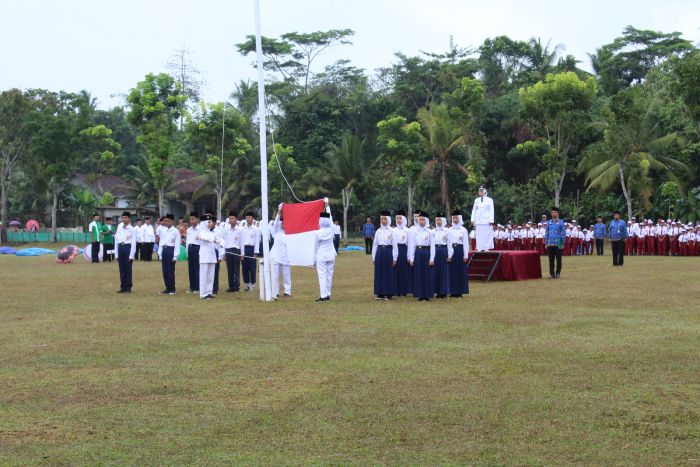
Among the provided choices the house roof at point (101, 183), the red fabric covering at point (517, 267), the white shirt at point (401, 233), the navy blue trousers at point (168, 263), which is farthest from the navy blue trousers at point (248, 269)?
the house roof at point (101, 183)

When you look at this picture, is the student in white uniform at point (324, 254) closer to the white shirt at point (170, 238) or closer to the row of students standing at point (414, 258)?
the row of students standing at point (414, 258)

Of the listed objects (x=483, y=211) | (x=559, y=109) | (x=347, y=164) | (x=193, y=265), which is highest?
(x=559, y=109)

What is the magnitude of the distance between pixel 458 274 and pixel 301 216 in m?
3.49

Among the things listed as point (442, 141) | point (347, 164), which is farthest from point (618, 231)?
point (347, 164)

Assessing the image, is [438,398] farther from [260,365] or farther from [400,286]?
[400,286]

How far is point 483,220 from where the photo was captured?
21.3m

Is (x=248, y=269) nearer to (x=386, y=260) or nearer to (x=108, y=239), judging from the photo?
(x=386, y=260)

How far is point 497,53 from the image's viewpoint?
55125mm

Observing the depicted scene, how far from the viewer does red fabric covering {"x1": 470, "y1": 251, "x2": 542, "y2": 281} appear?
2177 cm

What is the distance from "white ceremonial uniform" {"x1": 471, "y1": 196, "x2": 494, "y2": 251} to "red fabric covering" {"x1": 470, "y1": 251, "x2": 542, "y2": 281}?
1.83 feet

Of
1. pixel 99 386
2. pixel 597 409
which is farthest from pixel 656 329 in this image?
pixel 99 386

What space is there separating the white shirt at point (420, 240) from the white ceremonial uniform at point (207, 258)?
12.3ft

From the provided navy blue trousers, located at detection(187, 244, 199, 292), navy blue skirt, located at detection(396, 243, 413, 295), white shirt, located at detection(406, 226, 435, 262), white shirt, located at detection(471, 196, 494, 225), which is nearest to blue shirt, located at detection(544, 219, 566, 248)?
white shirt, located at detection(471, 196, 494, 225)

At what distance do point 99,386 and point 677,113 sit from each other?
3819 centimetres
